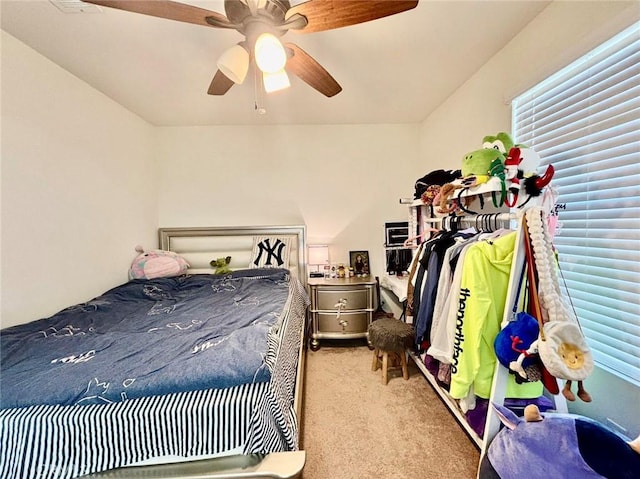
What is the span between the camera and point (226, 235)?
11.2 feet

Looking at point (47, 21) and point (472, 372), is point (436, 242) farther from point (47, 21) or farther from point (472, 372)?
point (47, 21)

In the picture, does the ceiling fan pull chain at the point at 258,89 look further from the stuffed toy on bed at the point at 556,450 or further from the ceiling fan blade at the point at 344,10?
the stuffed toy on bed at the point at 556,450

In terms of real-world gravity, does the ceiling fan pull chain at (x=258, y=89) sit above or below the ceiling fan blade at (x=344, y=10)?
Result: above

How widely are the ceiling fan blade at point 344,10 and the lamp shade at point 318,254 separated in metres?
2.25

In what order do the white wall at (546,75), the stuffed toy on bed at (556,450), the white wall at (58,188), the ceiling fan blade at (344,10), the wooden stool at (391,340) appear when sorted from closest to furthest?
the stuffed toy on bed at (556,450), the ceiling fan blade at (344,10), the white wall at (546,75), the white wall at (58,188), the wooden stool at (391,340)

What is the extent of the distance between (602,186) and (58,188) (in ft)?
10.5

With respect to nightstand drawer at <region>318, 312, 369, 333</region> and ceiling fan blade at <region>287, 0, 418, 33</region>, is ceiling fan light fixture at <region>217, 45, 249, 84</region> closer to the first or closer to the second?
ceiling fan blade at <region>287, 0, 418, 33</region>

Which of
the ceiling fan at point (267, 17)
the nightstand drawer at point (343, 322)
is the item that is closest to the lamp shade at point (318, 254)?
the nightstand drawer at point (343, 322)

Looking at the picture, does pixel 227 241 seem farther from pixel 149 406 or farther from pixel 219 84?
pixel 149 406

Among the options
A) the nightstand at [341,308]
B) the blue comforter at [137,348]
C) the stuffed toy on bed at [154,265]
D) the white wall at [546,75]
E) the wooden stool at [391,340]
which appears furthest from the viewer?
the nightstand at [341,308]

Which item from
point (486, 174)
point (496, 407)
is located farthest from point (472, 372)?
point (486, 174)

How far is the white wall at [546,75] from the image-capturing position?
1290 mm

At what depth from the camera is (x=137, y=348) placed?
1.34m

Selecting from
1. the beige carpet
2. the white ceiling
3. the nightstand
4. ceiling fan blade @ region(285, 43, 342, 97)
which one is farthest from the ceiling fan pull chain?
the beige carpet
